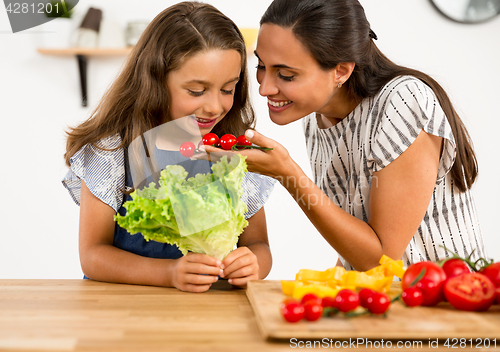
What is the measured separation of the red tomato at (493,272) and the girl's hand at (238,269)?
52 centimetres

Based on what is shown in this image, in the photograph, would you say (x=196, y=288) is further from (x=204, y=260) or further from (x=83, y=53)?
(x=83, y=53)

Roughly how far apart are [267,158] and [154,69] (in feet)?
1.49

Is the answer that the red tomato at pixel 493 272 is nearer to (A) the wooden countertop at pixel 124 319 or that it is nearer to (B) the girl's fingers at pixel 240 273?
(A) the wooden countertop at pixel 124 319

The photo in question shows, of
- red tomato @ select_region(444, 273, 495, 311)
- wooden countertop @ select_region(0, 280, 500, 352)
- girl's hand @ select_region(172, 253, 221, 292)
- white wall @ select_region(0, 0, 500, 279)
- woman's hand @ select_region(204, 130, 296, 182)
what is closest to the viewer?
wooden countertop @ select_region(0, 280, 500, 352)

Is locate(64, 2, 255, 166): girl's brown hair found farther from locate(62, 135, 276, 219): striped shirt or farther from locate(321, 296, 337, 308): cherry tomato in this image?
locate(321, 296, 337, 308): cherry tomato

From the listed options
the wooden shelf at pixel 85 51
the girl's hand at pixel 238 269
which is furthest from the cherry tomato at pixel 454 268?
the wooden shelf at pixel 85 51

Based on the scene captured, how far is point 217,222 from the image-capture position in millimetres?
1015

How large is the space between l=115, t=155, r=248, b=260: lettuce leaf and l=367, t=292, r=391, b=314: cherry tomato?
353 mm

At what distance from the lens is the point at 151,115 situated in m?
1.42

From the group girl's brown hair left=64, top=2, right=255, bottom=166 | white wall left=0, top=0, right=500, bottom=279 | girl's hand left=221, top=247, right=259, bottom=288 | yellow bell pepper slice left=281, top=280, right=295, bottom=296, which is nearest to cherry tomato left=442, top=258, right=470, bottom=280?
yellow bell pepper slice left=281, top=280, right=295, bottom=296

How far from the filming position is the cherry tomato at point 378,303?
844mm

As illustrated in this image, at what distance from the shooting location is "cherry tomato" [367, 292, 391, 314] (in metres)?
0.84

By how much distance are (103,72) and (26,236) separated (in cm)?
125

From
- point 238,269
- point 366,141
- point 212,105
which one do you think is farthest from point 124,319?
point 366,141
